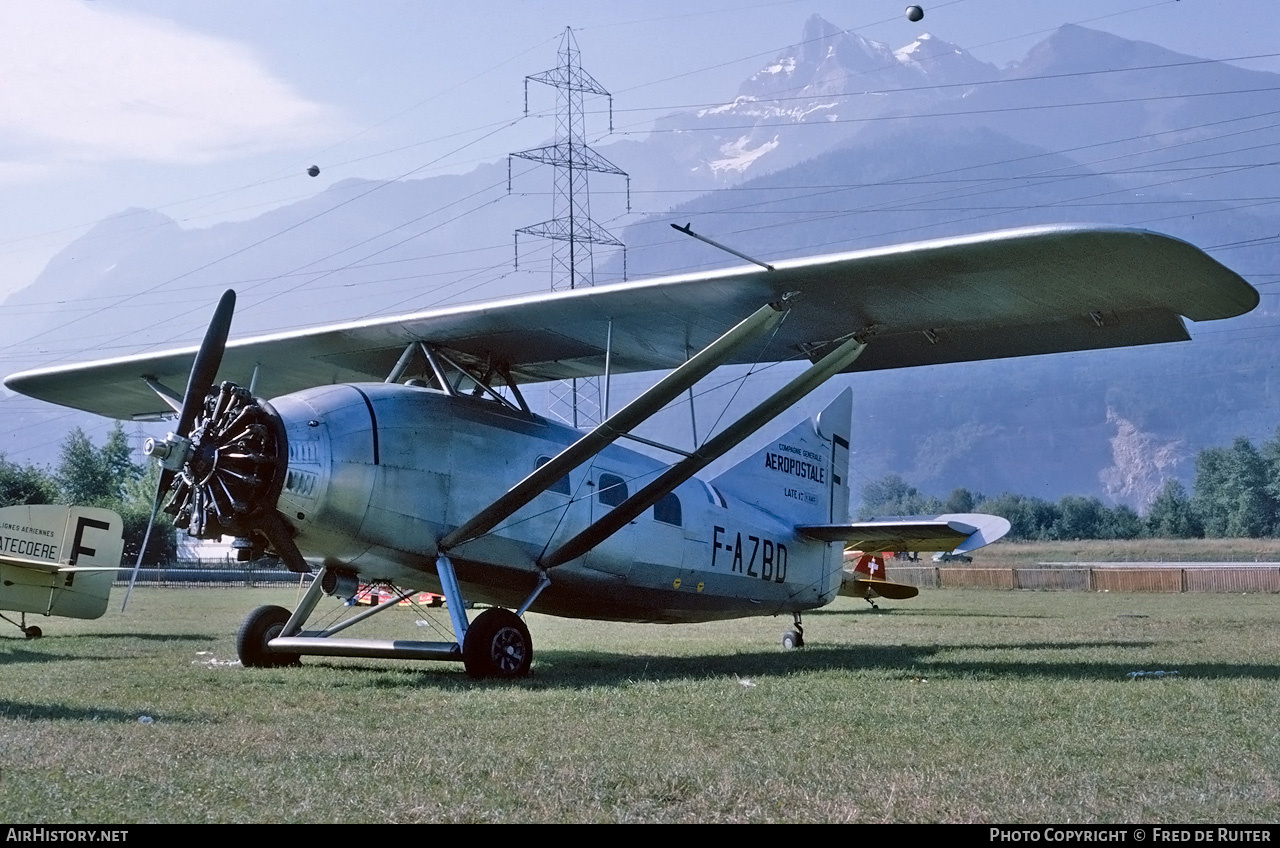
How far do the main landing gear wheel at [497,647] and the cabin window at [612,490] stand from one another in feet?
7.03

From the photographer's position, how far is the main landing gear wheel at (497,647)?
11.3m

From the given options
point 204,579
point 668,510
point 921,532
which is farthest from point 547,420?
point 204,579

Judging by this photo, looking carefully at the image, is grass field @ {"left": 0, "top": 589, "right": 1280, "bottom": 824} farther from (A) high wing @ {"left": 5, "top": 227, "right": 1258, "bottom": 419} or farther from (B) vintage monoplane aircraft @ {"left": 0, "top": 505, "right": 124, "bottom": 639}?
(A) high wing @ {"left": 5, "top": 227, "right": 1258, "bottom": 419}

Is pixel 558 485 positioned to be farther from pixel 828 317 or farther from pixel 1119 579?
pixel 1119 579

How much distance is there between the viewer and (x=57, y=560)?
17781 millimetres

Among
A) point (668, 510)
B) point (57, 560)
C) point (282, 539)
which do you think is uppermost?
point (668, 510)

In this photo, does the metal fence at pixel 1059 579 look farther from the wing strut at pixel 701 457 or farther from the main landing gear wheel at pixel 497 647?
the main landing gear wheel at pixel 497 647

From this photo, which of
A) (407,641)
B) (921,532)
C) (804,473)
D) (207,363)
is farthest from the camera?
(804,473)

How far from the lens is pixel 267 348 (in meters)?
14.5

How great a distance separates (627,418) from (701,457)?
1142mm

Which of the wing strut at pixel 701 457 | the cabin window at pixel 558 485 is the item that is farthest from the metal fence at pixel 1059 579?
the wing strut at pixel 701 457

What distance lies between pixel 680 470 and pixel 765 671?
2.31 metres
